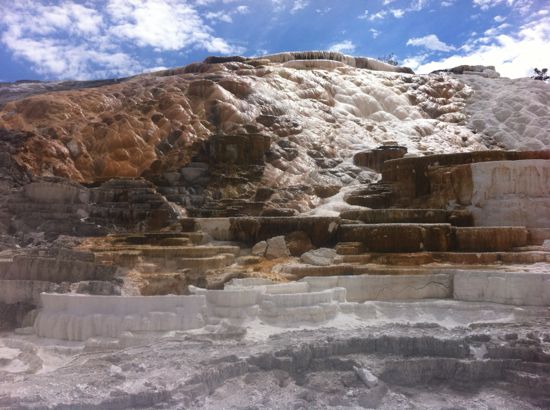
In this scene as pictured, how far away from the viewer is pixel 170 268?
31.1ft

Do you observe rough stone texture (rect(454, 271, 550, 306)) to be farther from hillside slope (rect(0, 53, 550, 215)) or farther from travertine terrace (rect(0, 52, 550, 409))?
hillside slope (rect(0, 53, 550, 215))

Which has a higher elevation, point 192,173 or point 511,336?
point 192,173

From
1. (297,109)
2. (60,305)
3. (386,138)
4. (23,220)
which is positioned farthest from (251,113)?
(60,305)

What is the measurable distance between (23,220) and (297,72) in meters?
20.1

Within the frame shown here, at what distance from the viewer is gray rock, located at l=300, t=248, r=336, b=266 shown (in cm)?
948

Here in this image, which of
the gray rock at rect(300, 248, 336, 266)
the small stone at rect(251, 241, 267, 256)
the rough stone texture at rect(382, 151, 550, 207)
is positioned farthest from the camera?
the rough stone texture at rect(382, 151, 550, 207)

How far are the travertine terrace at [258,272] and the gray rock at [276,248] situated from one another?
4 centimetres

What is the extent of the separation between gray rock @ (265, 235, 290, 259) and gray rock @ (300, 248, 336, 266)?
600 mm

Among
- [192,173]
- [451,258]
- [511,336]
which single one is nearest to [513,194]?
[451,258]

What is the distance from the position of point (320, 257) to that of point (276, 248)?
1.22m

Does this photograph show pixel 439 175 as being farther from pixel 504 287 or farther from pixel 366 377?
pixel 366 377

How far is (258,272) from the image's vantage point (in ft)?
30.5

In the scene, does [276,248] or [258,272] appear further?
[276,248]

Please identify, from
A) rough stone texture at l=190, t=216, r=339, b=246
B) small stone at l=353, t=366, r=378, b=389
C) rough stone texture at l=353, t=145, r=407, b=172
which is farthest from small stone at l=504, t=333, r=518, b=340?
rough stone texture at l=353, t=145, r=407, b=172
